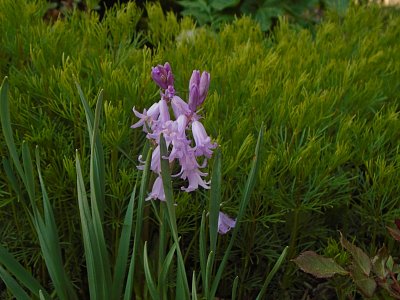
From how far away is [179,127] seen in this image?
1.54m

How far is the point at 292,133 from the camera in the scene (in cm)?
221

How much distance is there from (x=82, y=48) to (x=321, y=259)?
110 centimetres

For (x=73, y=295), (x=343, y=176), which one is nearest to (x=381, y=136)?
(x=343, y=176)

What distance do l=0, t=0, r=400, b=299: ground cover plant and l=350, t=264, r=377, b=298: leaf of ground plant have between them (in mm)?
309

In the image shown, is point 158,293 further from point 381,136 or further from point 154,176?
point 381,136

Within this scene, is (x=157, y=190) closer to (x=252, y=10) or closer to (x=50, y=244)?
(x=50, y=244)

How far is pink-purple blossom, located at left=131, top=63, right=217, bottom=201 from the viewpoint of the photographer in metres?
1.54

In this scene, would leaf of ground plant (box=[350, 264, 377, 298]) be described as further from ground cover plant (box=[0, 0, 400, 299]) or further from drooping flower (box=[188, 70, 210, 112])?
drooping flower (box=[188, 70, 210, 112])

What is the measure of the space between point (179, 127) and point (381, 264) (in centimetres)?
61

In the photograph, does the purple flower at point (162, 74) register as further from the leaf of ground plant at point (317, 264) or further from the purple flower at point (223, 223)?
the leaf of ground plant at point (317, 264)

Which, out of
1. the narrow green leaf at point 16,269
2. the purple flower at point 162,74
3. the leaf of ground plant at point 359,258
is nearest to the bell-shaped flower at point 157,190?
the purple flower at point 162,74

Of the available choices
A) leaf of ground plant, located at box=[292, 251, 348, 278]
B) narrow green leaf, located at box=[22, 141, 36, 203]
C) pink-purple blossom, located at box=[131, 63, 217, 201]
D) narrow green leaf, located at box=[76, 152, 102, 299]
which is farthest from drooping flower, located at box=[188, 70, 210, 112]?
leaf of ground plant, located at box=[292, 251, 348, 278]

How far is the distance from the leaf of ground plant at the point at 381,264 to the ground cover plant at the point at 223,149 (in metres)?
0.30

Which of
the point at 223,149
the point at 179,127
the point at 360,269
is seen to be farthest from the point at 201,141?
the point at 360,269
